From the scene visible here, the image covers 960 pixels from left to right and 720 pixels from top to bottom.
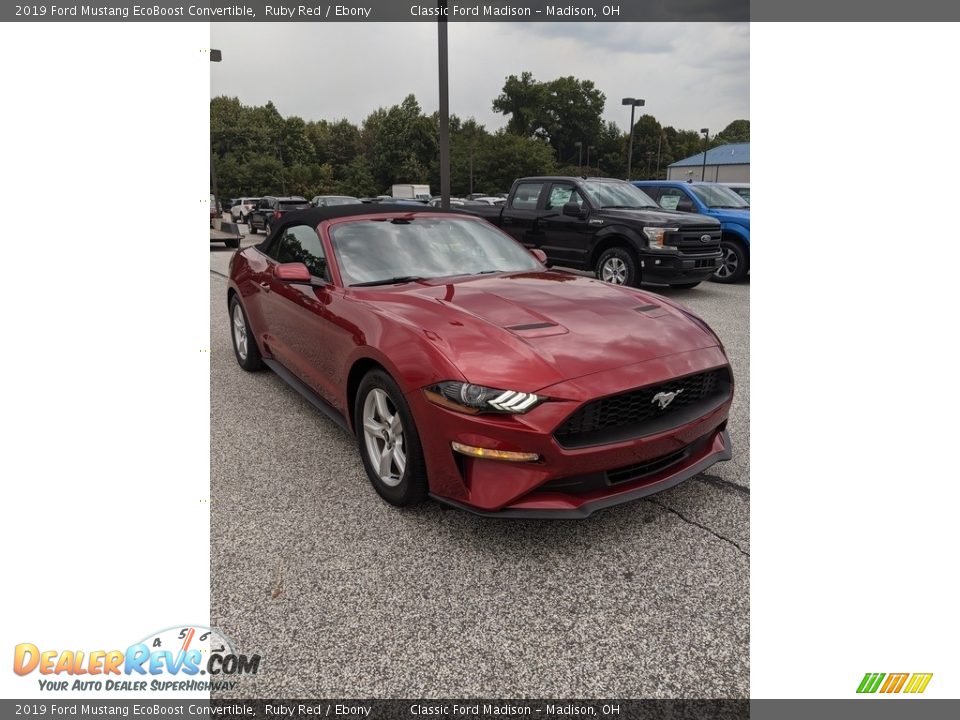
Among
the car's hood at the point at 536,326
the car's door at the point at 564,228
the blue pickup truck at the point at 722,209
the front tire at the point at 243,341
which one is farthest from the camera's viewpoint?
the blue pickup truck at the point at 722,209

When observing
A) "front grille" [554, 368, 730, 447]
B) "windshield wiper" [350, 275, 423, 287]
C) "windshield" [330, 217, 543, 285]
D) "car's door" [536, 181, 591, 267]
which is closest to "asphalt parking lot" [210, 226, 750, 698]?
"front grille" [554, 368, 730, 447]

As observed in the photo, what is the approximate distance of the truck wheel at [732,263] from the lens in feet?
36.9

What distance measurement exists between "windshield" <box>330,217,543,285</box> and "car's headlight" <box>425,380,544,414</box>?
4.42ft

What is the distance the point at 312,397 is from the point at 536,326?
5.85 ft

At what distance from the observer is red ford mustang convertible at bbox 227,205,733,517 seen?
2520mm

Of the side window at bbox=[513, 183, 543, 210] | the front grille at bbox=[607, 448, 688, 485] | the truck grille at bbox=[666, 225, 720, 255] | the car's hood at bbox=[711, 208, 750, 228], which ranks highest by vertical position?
the side window at bbox=[513, 183, 543, 210]

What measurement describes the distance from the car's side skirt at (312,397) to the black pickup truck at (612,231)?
4411mm

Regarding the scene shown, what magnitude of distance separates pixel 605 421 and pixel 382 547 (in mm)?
1155

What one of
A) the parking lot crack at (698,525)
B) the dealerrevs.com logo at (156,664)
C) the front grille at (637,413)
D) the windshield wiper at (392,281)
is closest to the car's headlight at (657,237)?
the windshield wiper at (392,281)

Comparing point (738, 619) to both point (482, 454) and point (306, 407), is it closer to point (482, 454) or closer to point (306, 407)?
point (482, 454)

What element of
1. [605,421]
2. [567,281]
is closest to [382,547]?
[605,421]
